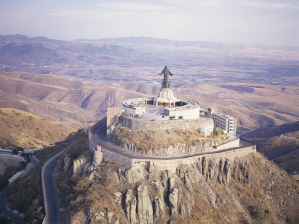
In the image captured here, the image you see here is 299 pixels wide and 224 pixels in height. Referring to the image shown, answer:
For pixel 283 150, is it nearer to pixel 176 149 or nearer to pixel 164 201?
pixel 176 149

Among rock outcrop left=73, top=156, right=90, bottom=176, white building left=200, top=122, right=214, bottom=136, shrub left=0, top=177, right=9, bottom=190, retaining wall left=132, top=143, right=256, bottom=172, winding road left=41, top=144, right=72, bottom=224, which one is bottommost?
shrub left=0, top=177, right=9, bottom=190

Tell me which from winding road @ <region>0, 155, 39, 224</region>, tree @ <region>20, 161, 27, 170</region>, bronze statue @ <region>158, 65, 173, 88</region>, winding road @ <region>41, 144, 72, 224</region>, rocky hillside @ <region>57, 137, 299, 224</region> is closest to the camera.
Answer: rocky hillside @ <region>57, 137, 299, 224</region>

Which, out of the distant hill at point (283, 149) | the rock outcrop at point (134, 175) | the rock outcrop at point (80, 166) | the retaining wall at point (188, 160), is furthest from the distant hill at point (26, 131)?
the distant hill at point (283, 149)

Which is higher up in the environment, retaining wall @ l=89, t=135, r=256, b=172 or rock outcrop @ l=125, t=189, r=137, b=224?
retaining wall @ l=89, t=135, r=256, b=172

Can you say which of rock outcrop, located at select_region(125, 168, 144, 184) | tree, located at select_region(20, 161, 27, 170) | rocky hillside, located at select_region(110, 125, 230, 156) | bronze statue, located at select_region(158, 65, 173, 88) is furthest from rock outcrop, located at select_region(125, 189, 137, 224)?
tree, located at select_region(20, 161, 27, 170)

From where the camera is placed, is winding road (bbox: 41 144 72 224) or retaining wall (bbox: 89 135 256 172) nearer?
winding road (bbox: 41 144 72 224)

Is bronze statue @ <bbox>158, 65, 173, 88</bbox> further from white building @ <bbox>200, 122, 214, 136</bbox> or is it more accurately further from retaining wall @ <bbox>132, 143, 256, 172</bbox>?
retaining wall @ <bbox>132, 143, 256, 172</bbox>

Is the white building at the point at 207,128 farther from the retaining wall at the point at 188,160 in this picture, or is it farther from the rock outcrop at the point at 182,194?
the rock outcrop at the point at 182,194
